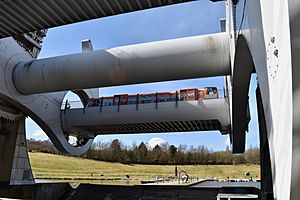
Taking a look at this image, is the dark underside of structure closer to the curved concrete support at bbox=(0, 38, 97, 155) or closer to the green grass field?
the curved concrete support at bbox=(0, 38, 97, 155)

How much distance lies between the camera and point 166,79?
1252 centimetres

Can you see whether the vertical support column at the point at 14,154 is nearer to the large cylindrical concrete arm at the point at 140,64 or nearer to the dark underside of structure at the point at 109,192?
the dark underside of structure at the point at 109,192

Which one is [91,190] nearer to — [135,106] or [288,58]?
[135,106]

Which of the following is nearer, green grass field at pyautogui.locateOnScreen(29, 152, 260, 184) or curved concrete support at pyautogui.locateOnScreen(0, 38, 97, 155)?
curved concrete support at pyautogui.locateOnScreen(0, 38, 97, 155)

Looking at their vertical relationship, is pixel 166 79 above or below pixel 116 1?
below

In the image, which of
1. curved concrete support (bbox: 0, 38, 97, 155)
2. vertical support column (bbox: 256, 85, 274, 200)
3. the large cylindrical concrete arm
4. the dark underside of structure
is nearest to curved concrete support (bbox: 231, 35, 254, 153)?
vertical support column (bbox: 256, 85, 274, 200)

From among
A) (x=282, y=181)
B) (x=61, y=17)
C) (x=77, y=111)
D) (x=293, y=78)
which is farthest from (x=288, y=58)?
(x=77, y=111)

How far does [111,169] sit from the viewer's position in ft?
163

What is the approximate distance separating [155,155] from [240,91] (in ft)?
163

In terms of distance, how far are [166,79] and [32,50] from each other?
40.7 ft

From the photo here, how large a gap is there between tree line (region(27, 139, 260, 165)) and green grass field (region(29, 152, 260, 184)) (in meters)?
3.15

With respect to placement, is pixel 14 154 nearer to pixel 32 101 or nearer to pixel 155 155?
pixel 32 101

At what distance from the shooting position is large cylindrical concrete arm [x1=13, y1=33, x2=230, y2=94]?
458 inches

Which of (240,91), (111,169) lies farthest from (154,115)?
(111,169)
